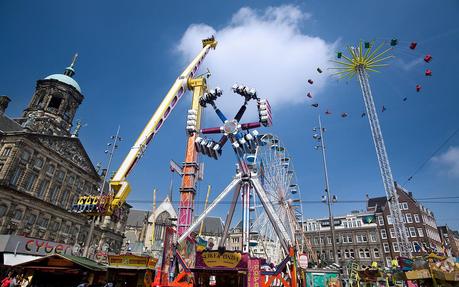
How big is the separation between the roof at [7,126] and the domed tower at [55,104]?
13.2 feet

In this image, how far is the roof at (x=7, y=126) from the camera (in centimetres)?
4440

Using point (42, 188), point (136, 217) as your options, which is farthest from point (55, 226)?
point (136, 217)

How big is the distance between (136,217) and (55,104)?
5900cm

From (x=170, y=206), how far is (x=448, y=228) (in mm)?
84517

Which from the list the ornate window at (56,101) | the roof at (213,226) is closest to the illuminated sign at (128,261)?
the ornate window at (56,101)

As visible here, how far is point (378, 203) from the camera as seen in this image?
220 feet

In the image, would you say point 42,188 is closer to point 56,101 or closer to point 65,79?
point 56,101

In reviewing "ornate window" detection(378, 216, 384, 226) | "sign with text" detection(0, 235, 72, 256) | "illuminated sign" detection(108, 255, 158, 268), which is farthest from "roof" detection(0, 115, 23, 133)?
"ornate window" detection(378, 216, 384, 226)

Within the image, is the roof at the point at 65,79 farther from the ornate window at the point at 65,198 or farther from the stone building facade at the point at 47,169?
the ornate window at the point at 65,198

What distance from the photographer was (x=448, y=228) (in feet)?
259

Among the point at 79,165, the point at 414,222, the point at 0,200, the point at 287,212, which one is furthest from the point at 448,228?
the point at 0,200

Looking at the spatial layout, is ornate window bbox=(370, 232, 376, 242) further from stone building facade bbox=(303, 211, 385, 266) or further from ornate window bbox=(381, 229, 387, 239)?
ornate window bbox=(381, 229, 387, 239)

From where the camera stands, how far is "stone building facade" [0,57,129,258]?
135 feet

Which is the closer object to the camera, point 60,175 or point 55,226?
point 55,226
